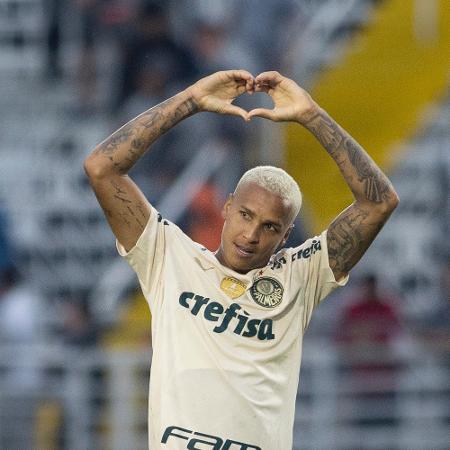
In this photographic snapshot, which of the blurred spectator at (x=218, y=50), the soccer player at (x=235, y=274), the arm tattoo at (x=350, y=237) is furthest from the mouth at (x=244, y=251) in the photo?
the blurred spectator at (x=218, y=50)

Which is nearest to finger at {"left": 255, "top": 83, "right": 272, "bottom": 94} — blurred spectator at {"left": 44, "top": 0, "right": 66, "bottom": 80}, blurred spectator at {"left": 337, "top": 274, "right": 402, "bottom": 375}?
blurred spectator at {"left": 337, "top": 274, "right": 402, "bottom": 375}

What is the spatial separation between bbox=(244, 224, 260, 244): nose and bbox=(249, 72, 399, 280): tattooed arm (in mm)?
387

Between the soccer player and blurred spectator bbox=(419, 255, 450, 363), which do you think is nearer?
the soccer player

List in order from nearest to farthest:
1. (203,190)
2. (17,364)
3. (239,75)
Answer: (239,75), (17,364), (203,190)

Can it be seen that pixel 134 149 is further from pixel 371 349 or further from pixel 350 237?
pixel 371 349

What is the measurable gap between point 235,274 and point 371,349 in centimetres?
591

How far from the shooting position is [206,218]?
12023mm

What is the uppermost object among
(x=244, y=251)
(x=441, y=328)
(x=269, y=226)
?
(x=441, y=328)

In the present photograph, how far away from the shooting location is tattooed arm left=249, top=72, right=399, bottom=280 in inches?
238

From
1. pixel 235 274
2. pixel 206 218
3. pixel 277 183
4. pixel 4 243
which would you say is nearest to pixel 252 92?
pixel 277 183

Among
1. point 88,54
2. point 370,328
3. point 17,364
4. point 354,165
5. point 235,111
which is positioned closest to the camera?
point 235,111

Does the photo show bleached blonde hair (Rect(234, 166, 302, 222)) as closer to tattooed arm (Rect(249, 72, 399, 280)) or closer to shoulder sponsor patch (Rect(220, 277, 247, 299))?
tattooed arm (Rect(249, 72, 399, 280))

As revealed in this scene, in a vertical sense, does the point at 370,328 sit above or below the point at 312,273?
above

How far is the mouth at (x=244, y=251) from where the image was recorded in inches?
240
